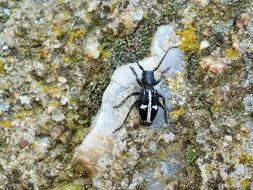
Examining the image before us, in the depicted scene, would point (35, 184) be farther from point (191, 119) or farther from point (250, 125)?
point (250, 125)

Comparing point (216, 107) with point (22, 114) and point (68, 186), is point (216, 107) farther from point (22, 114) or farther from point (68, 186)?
point (22, 114)

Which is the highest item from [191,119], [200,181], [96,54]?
[96,54]

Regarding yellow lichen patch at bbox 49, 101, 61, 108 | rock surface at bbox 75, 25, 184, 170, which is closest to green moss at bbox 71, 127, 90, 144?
rock surface at bbox 75, 25, 184, 170

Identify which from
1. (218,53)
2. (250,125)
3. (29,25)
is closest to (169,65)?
(218,53)

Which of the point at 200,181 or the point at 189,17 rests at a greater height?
the point at 189,17

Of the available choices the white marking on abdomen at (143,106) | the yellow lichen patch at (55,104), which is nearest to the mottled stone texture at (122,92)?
the yellow lichen patch at (55,104)

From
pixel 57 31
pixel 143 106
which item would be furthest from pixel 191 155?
pixel 57 31

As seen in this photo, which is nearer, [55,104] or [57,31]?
[55,104]
